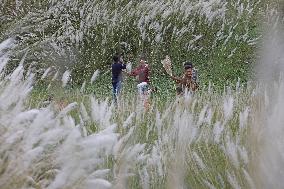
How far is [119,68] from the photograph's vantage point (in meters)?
11.3

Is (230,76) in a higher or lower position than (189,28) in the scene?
lower

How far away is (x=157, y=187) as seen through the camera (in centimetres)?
343

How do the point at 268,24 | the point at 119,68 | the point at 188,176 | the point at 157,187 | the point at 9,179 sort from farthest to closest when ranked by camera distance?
the point at 268,24, the point at 119,68, the point at 188,176, the point at 157,187, the point at 9,179

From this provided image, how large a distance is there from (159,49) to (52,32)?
237 cm

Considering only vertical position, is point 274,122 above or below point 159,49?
below

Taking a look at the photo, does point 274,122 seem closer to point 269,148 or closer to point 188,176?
point 269,148

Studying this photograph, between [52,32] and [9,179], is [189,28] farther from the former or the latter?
[9,179]

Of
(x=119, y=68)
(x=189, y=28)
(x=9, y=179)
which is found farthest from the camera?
(x=189, y=28)

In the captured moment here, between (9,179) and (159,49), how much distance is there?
1129cm

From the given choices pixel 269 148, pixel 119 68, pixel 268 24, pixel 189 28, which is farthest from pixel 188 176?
pixel 268 24

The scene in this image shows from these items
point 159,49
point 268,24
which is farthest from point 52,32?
point 268,24

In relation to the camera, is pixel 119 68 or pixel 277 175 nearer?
pixel 277 175

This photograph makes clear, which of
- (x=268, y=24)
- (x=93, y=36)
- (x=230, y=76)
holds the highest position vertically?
(x=268, y=24)

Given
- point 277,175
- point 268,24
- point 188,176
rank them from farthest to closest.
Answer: point 268,24, point 188,176, point 277,175
